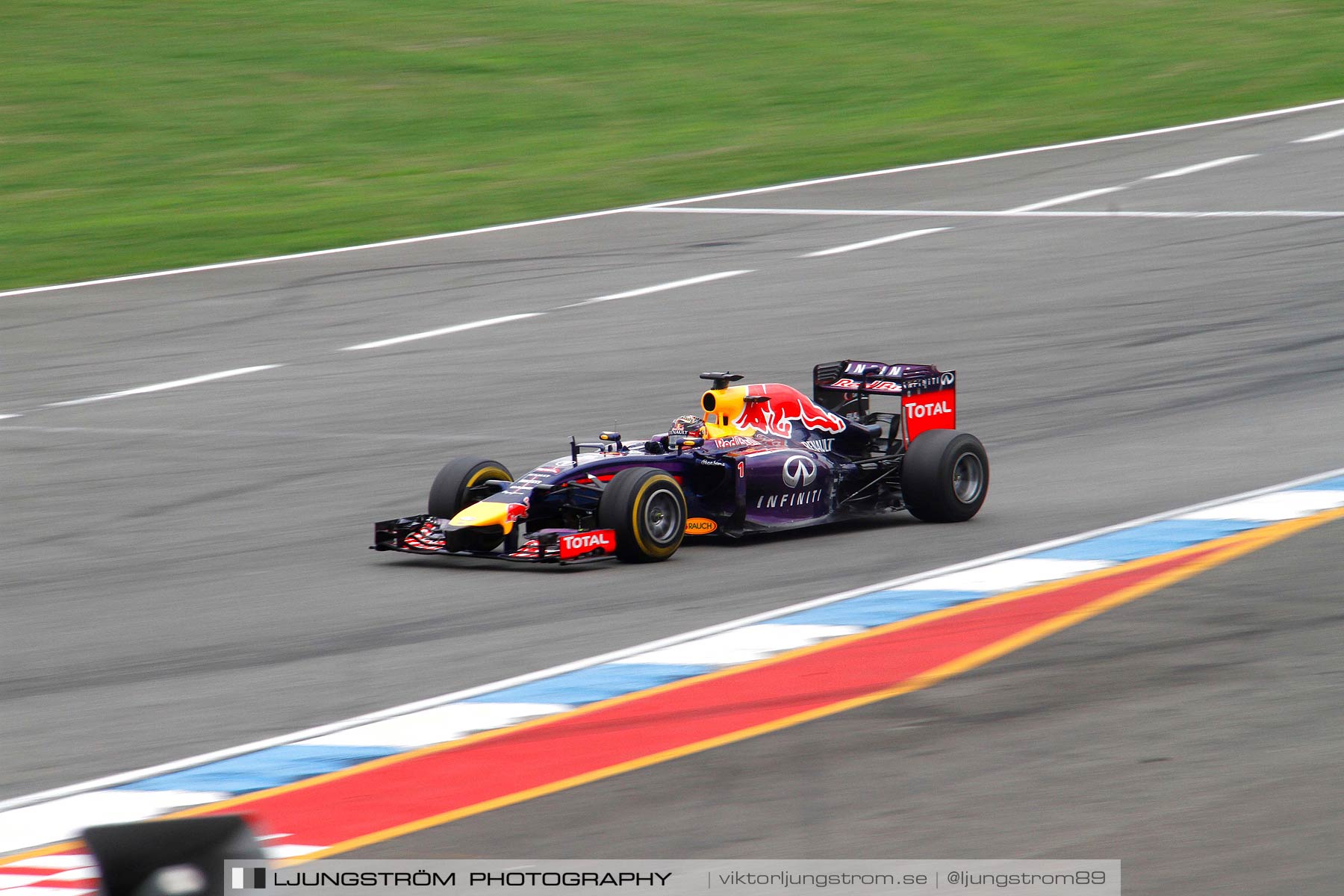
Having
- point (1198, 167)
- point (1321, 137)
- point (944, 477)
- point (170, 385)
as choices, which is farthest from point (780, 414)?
point (1321, 137)

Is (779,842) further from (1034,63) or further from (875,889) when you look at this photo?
(1034,63)

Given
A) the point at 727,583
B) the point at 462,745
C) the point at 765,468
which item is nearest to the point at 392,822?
the point at 462,745

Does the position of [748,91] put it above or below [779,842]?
above

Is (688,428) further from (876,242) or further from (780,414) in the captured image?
(876,242)

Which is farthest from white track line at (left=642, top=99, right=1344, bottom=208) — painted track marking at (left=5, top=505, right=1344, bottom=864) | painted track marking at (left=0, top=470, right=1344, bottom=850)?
painted track marking at (left=5, top=505, right=1344, bottom=864)

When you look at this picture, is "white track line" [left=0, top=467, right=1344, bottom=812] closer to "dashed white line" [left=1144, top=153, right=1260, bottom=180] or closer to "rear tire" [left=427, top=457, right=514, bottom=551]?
"rear tire" [left=427, top=457, right=514, bottom=551]

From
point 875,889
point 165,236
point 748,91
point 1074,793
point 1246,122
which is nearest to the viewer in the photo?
point 875,889

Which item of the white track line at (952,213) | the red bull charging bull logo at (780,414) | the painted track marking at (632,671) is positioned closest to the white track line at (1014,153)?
the white track line at (952,213)

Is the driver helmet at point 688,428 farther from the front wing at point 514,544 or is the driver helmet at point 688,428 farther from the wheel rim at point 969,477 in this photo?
the wheel rim at point 969,477

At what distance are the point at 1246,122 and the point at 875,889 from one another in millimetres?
27280

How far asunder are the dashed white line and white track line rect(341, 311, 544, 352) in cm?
Result: 1101

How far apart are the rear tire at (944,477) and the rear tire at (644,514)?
1.71m

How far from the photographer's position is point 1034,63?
35.2 meters

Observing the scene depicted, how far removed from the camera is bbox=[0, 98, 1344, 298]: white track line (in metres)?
→ 21.8
